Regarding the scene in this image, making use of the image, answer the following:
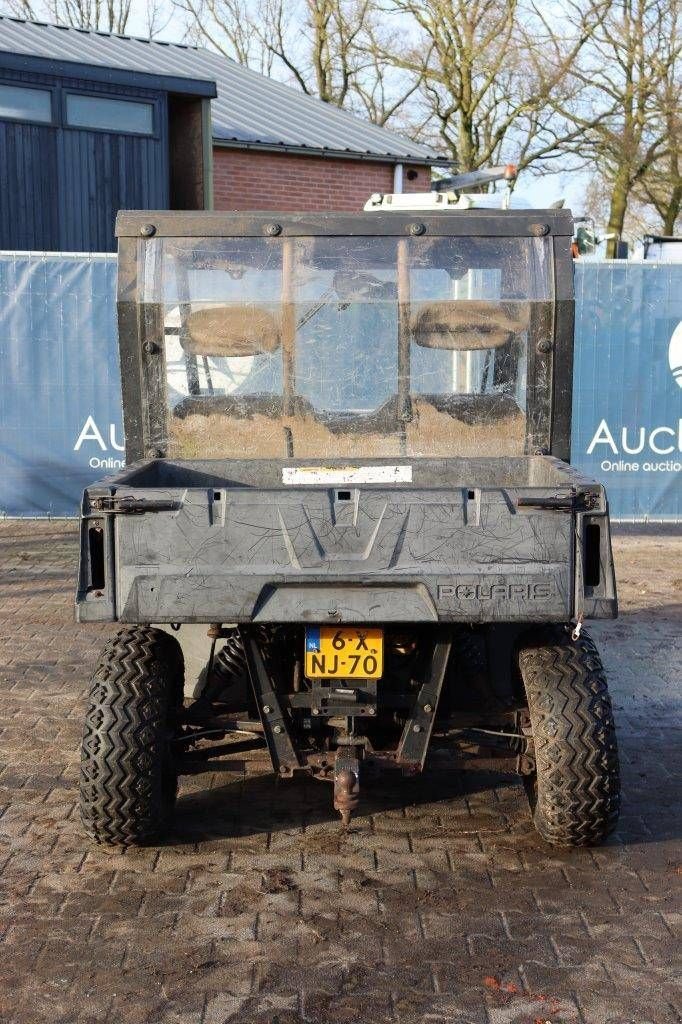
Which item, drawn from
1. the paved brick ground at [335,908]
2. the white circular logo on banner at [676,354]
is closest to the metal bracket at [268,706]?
the paved brick ground at [335,908]

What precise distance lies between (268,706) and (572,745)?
42.5 inches

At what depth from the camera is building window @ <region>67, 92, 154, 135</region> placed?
17391 mm

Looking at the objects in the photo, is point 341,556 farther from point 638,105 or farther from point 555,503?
point 638,105

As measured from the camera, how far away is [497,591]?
4273 mm

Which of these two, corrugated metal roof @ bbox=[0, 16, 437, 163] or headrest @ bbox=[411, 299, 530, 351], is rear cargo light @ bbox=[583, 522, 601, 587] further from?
corrugated metal roof @ bbox=[0, 16, 437, 163]

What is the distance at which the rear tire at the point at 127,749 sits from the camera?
→ 454 cm

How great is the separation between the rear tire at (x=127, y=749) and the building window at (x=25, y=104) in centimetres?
1393

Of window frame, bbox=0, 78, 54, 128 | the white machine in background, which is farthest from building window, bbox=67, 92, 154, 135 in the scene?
the white machine in background

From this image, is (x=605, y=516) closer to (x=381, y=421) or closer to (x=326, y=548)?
(x=326, y=548)

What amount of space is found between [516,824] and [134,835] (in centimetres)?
148

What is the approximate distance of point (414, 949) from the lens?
4016mm

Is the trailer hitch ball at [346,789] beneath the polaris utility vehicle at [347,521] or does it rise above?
beneath

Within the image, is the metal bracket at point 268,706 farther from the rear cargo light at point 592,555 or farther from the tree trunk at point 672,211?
the tree trunk at point 672,211

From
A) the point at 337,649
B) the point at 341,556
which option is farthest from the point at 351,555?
the point at 337,649
